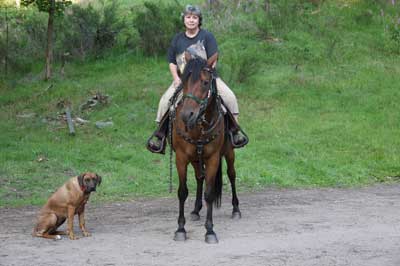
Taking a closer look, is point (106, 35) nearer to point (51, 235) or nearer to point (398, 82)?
point (398, 82)

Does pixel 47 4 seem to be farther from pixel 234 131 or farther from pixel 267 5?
pixel 234 131

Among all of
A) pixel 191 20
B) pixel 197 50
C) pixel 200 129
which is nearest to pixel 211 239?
pixel 200 129

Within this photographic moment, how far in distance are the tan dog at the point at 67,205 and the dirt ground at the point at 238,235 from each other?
0.47 feet

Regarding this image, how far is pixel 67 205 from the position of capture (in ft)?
30.5

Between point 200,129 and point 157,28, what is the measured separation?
12.5 meters

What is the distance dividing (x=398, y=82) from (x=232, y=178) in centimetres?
937

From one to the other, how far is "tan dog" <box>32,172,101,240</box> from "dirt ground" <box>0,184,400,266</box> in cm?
14

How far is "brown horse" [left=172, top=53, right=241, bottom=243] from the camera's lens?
8.86 m

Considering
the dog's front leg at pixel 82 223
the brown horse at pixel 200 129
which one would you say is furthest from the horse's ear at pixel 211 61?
the dog's front leg at pixel 82 223

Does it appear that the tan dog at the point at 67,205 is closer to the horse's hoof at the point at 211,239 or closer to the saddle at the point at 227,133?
the saddle at the point at 227,133

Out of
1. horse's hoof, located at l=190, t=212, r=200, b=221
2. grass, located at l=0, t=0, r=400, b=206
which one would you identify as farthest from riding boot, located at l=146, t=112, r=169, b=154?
Result: grass, located at l=0, t=0, r=400, b=206

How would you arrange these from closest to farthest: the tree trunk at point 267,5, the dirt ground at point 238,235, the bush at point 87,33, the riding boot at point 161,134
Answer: the dirt ground at point 238,235, the riding boot at point 161,134, the bush at point 87,33, the tree trunk at point 267,5

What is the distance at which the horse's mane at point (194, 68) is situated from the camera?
29.3ft

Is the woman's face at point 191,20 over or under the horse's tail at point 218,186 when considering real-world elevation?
over
